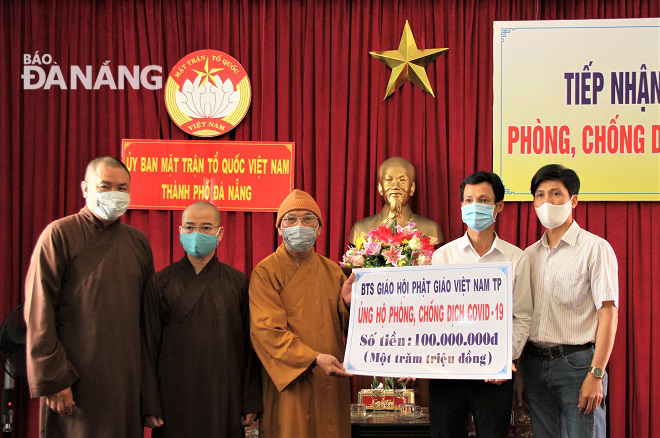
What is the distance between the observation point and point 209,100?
15.3ft

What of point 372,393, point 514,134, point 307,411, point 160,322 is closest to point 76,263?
point 160,322

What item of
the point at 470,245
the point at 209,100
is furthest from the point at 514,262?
the point at 209,100

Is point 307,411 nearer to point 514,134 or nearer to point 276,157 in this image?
point 276,157

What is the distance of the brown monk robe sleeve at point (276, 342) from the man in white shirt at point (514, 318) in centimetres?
59

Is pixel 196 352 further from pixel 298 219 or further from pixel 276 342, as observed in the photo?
pixel 298 219

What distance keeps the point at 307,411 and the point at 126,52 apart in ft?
9.18

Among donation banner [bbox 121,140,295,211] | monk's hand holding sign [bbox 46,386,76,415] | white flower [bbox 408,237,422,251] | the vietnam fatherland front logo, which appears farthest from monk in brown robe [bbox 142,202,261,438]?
the vietnam fatherland front logo

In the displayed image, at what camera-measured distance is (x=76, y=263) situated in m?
2.97

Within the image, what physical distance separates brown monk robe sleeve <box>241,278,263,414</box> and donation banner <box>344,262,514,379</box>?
1.54 ft

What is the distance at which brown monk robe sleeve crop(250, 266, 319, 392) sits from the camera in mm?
3105

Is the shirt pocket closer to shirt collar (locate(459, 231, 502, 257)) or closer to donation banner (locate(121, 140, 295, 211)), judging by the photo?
shirt collar (locate(459, 231, 502, 257))

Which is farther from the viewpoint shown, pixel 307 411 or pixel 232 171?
pixel 232 171

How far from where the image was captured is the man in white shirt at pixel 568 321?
3.00 meters

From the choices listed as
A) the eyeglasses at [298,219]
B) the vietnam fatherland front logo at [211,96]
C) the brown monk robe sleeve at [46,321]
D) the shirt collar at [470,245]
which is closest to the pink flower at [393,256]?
the shirt collar at [470,245]
